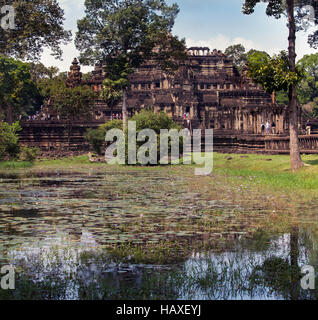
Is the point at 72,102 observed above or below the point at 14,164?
above

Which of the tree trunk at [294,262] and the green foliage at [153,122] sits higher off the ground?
the green foliage at [153,122]

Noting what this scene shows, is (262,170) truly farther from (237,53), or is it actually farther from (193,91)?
(237,53)

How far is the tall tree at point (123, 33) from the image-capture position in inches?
1987

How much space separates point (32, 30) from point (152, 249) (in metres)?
25.3

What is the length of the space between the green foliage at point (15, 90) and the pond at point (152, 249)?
34546 millimetres

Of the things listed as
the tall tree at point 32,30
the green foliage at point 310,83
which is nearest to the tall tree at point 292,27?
the tall tree at point 32,30

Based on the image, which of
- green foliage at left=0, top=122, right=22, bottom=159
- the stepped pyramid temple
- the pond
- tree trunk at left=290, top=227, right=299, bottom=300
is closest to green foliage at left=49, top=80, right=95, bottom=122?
the stepped pyramid temple

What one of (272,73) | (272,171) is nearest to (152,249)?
(272,73)

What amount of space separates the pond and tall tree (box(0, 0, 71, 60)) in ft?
55.8

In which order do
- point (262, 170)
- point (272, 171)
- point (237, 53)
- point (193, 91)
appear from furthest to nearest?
point (237, 53) → point (193, 91) → point (262, 170) → point (272, 171)

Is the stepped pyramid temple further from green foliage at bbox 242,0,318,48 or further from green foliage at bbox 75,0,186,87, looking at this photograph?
green foliage at bbox 242,0,318,48

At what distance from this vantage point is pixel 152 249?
10219 millimetres

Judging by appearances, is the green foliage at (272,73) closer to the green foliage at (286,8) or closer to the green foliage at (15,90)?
the green foliage at (286,8)
